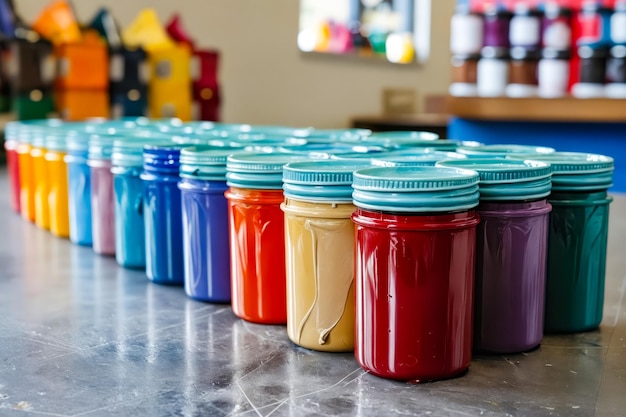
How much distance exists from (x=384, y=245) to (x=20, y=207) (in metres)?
1.94

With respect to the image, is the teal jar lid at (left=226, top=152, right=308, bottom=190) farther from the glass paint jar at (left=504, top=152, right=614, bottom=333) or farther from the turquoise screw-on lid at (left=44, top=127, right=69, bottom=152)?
the turquoise screw-on lid at (left=44, top=127, right=69, bottom=152)

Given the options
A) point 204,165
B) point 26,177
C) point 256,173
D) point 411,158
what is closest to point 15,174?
point 26,177

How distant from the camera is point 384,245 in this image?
1.11 m

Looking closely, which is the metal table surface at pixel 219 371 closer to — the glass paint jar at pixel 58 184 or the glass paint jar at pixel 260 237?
the glass paint jar at pixel 260 237

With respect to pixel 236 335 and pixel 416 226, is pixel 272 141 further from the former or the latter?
pixel 416 226

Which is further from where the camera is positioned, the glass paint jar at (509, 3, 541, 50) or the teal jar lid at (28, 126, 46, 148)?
the glass paint jar at (509, 3, 541, 50)

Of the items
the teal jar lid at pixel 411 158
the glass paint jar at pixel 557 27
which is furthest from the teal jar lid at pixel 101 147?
the glass paint jar at pixel 557 27

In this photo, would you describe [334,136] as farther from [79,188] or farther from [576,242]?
[576,242]

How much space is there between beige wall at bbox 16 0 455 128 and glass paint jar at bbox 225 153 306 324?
4.17 metres

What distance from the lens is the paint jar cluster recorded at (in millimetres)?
1114

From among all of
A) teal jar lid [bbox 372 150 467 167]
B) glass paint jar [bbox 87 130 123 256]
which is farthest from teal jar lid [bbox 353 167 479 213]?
glass paint jar [bbox 87 130 123 256]

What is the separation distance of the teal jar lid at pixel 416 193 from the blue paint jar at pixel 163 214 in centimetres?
60

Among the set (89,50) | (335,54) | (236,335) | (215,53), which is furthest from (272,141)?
(335,54)

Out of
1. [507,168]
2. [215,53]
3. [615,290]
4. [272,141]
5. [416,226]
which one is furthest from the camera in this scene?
[215,53]
